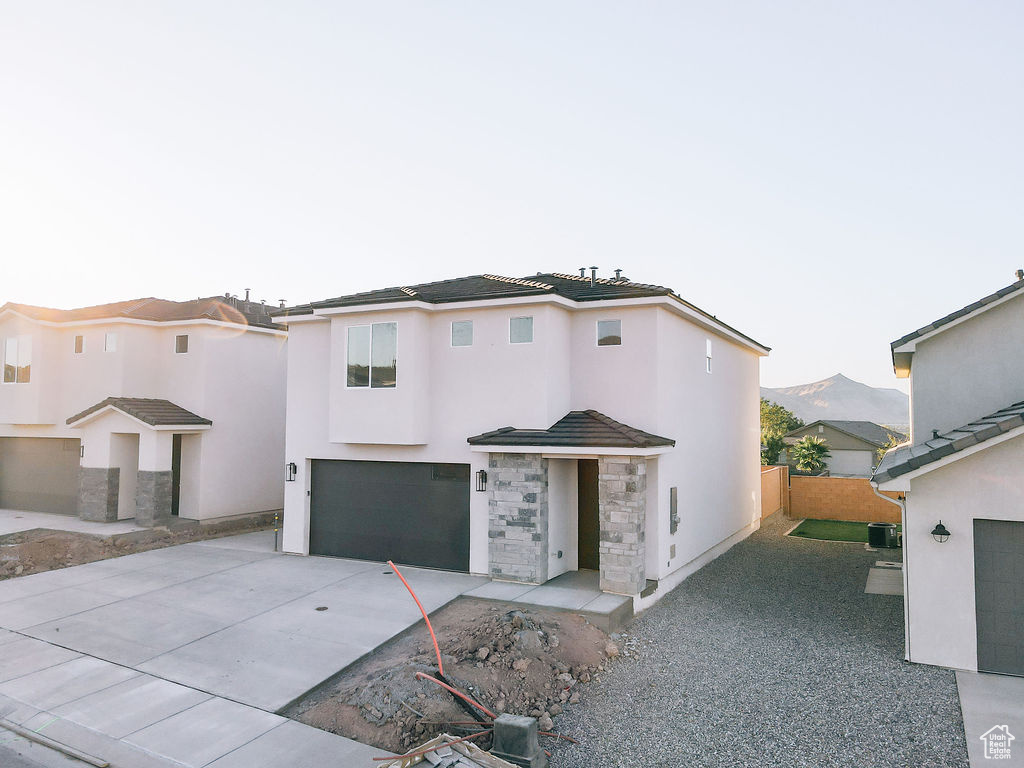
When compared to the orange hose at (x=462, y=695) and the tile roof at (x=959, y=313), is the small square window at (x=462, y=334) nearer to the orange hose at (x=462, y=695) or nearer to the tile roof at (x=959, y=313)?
the orange hose at (x=462, y=695)

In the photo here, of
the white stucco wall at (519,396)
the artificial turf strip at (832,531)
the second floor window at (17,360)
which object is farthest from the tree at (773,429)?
the second floor window at (17,360)

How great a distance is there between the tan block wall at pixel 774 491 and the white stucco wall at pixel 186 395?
55.5 ft

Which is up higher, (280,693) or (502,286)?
(502,286)

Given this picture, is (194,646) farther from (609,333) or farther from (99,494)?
(99,494)

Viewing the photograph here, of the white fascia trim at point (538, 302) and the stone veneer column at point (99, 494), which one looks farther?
the stone veneer column at point (99, 494)

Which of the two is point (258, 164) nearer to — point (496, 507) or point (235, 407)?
Answer: point (235, 407)

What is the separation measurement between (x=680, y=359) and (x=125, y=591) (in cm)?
1220

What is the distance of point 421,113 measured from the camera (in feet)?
45.9

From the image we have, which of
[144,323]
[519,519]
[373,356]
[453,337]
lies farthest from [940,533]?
[144,323]

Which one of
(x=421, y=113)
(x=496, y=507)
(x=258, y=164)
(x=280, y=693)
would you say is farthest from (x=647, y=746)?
(x=258, y=164)

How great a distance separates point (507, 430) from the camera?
12266mm

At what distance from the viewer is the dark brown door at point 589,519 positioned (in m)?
13.0

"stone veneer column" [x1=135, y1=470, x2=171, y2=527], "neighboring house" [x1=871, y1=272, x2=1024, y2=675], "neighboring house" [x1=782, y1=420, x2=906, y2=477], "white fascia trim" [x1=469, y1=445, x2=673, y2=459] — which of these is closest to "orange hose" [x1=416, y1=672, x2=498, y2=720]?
"white fascia trim" [x1=469, y1=445, x2=673, y2=459]

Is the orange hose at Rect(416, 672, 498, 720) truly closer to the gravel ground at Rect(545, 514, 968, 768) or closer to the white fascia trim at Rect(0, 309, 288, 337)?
the gravel ground at Rect(545, 514, 968, 768)
